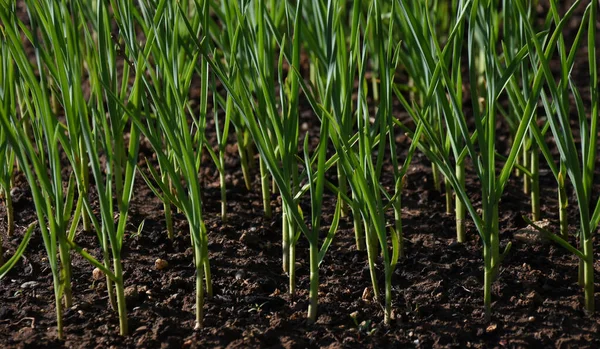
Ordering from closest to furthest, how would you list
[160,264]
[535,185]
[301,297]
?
[301,297] → [160,264] → [535,185]

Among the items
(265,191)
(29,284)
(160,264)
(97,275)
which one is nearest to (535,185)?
(265,191)

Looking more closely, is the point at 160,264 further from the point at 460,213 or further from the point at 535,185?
the point at 535,185

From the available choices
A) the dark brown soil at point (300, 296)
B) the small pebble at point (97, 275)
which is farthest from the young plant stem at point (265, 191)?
the small pebble at point (97, 275)

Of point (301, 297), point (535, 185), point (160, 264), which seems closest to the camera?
point (301, 297)

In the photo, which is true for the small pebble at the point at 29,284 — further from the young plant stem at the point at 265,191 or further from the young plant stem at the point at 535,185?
the young plant stem at the point at 535,185

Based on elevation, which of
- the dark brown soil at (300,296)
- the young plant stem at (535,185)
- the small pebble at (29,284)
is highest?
the young plant stem at (535,185)

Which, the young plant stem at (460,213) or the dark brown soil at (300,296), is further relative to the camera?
the young plant stem at (460,213)

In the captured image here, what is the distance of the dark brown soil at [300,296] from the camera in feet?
5.05

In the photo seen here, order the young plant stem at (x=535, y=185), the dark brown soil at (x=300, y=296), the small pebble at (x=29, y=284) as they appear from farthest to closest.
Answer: the young plant stem at (x=535, y=185), the small pebble at (x=29, y=284), the dark brown soil at (x=300, y=296)

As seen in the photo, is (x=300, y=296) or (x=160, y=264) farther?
(x=160, y=264)

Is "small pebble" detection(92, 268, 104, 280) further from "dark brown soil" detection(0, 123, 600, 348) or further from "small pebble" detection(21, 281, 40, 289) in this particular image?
"small pebble" detection(21, 281, 40, 289)

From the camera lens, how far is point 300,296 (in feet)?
5.53

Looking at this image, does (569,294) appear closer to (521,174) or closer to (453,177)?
(453,177)

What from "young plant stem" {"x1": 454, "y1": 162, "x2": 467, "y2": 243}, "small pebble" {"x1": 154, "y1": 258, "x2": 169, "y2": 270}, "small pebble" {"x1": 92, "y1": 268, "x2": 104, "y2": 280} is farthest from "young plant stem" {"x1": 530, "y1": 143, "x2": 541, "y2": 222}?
"small pebble" {"x1": 92, "y1": 268, "x2": 104, "y2": 280}
